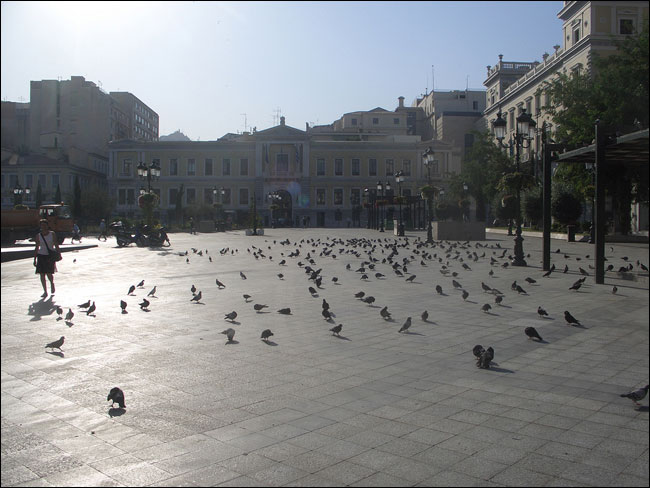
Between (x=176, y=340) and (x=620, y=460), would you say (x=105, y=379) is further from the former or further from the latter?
(x=620, y=460)

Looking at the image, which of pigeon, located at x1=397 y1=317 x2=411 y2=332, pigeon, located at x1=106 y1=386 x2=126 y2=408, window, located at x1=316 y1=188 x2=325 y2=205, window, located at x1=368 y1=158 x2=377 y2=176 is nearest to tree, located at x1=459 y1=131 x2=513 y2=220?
window, located at x1=368 y1=158 x2=377 y2=176

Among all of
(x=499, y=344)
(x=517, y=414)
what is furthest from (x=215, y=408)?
(x=499, y=344)

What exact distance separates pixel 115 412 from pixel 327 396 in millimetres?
1642

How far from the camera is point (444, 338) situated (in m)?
6.98

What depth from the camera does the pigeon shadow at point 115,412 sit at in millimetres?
4268

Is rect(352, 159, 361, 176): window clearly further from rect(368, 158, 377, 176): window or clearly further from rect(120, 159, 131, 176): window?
rect(120, 159, 131, 176): window

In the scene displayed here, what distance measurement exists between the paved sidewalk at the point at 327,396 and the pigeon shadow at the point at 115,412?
0.02m

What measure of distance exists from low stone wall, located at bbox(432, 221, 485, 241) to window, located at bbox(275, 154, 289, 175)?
5018 cm

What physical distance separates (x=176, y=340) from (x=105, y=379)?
1.71 m

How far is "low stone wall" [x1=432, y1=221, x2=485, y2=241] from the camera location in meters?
29.2

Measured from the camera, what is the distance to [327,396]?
4758 millimetres

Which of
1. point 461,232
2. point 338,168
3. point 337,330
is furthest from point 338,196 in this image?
point 337,330

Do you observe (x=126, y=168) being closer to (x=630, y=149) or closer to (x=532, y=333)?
(x=532, y=333)

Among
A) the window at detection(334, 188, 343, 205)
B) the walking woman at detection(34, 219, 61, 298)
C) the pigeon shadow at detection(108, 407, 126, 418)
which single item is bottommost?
the pigeon shadow at detection(108, 407, 126, 418)
